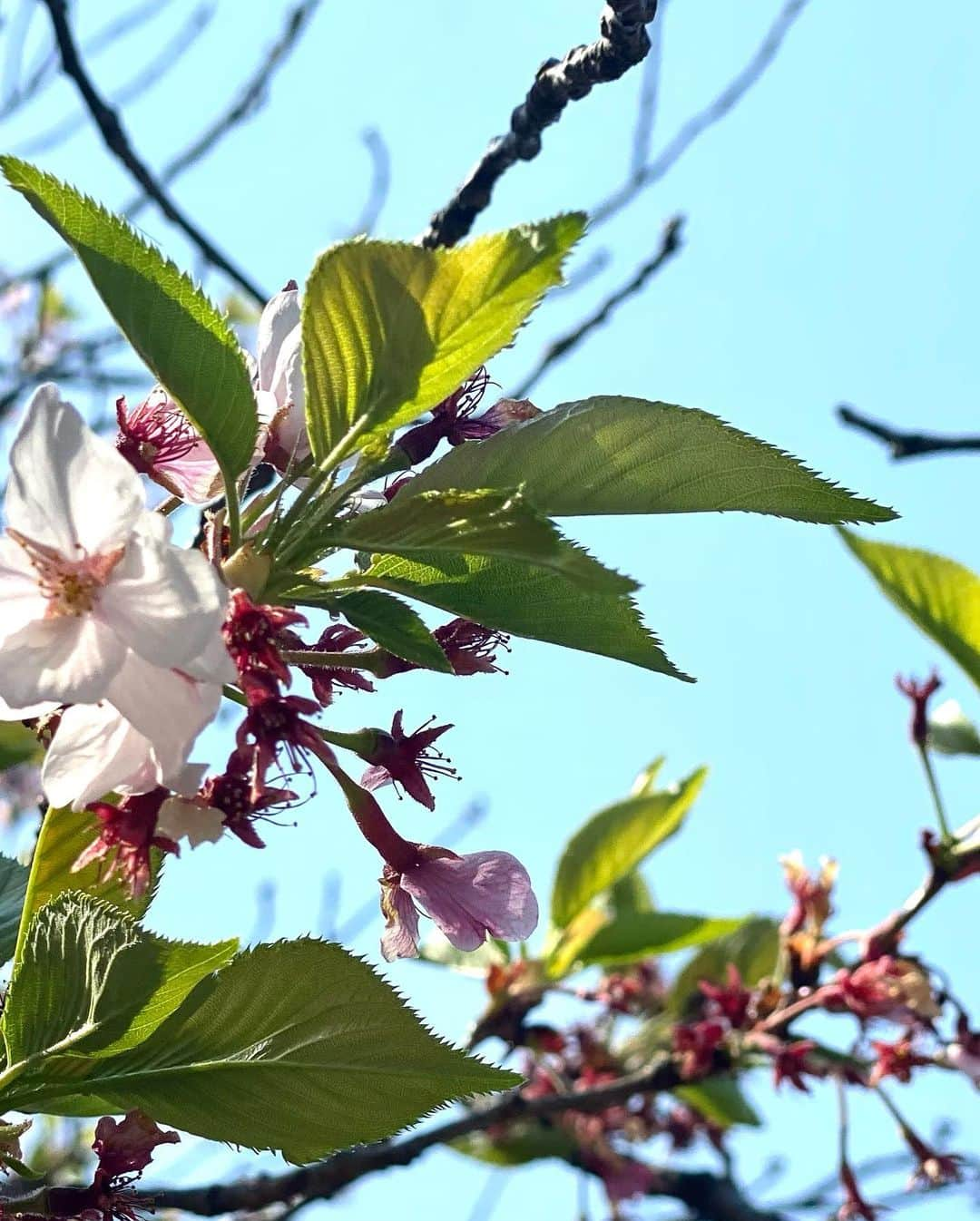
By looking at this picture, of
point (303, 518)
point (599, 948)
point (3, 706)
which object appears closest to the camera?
point (3, 706)

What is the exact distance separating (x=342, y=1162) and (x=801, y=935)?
117 centimetres

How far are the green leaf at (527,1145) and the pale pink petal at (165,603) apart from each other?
10.6ft

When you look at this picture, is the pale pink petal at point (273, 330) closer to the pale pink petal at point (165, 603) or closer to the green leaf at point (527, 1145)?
the pale pink petal at point (165, 603)

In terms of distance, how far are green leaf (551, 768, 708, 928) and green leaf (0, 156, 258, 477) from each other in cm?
224

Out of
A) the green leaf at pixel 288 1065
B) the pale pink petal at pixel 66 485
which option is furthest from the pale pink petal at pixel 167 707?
the green leaf at pixel 288 1065

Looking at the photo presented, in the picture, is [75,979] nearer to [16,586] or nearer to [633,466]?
[16,586]

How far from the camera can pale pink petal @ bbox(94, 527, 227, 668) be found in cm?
102

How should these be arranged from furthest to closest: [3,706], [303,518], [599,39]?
[599,39] < [303,518] < [3,706]

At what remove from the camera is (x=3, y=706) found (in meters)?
1.16

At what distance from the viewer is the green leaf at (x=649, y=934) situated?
10.3ft

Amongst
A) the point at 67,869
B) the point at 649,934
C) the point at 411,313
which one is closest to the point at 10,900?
the point at 67,869

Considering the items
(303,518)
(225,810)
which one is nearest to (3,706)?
(225,810)

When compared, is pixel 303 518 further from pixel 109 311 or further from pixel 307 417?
pixel 109 311

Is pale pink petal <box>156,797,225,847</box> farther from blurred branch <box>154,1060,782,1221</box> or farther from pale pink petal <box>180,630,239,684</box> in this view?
blurred branch <box>154,1060,782,1221</box>
